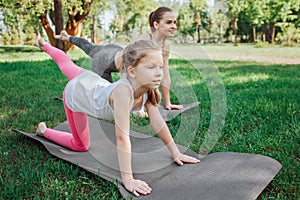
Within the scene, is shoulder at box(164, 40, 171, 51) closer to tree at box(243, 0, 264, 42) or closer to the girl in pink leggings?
the girl in pink leggings

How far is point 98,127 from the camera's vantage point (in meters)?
3.12

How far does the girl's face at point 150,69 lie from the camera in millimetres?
1836

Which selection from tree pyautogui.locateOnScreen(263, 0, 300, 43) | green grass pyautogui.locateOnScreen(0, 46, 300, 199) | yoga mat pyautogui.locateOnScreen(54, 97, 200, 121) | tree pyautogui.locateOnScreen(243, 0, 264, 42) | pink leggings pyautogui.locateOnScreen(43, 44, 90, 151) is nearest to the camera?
green grass pyautogui.locateOnScreen(0, 46, 300, 199)

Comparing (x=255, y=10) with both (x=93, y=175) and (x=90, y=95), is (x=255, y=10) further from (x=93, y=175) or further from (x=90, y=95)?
(x=93, y=175)

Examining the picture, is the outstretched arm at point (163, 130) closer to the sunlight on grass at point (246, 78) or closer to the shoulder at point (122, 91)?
the shoulder at point (122, 91)

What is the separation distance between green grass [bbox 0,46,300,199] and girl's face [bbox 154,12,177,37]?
509 millimetres

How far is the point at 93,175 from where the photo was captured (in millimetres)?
2146

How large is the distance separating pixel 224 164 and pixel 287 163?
47 cm

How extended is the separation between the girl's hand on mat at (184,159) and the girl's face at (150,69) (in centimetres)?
65

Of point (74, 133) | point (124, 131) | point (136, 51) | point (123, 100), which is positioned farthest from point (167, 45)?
point (74, 133)

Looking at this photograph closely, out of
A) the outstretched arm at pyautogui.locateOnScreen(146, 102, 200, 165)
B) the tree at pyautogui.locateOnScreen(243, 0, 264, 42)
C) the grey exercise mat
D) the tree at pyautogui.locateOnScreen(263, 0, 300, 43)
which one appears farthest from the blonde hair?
the tree at pyautogui.locateOnScreen(243, 0, 264, 42)

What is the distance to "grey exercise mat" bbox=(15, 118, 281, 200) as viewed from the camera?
1831 millimetres

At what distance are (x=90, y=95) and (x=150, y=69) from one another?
65cm

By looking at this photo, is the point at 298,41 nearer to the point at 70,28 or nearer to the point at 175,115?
the point at 70,28
